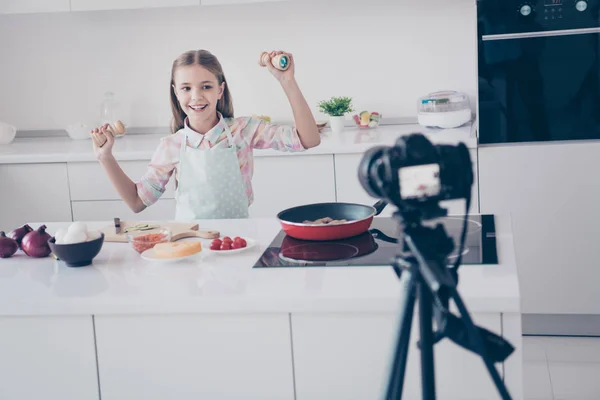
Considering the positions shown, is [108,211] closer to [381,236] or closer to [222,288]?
[381,236]

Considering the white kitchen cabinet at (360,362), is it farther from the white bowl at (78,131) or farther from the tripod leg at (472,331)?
the white bowl at (78,131)

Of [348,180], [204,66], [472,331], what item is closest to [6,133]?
[348,180]

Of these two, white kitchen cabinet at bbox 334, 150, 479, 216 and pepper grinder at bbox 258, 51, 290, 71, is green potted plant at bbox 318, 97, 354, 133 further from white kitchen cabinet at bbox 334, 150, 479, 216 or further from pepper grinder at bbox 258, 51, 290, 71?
pepper grinder at bbox 258, 51, 290, 71

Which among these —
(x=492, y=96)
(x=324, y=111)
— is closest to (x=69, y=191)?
(x=324, y=111)

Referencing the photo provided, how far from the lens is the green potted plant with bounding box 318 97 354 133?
3.74 m

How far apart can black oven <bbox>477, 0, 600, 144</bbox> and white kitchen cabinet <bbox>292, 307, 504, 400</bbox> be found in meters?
1.93

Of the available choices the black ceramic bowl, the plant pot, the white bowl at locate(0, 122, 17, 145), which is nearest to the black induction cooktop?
the black ceramic bowl

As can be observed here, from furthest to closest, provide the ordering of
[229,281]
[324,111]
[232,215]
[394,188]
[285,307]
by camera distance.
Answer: [324,111] < [232,215] < [229,281] < [285,307] < [394,188]

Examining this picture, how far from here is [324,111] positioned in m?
3.83

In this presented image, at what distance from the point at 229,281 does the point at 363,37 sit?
247cm

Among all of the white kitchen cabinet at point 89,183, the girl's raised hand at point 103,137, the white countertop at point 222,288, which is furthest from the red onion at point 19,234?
the white kitchen cabinet at point 89,183

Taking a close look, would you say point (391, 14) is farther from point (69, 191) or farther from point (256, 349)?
point (256, 349)

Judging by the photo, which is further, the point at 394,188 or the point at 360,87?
the point at 360,87

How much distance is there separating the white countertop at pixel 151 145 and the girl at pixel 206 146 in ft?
2.29
